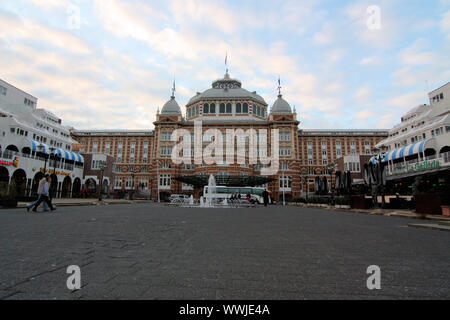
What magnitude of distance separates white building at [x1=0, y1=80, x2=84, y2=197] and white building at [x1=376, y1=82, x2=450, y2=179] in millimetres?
42101

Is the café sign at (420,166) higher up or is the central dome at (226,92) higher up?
the central dome at (226,92)

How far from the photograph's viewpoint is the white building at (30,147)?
33.6 m

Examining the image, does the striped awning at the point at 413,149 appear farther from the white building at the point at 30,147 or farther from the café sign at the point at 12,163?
the café sign at the point at 12,163

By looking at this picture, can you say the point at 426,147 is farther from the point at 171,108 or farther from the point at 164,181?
the point at 171,108

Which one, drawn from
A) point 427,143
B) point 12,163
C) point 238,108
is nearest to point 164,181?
point 238,108

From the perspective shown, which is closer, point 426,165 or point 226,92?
point 426,165

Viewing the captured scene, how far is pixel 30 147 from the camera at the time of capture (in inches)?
1451

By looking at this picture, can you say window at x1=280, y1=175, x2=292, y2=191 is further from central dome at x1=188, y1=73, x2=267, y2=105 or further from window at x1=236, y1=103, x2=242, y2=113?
central dome at x1=188, y1=73, x2=267, y2=105

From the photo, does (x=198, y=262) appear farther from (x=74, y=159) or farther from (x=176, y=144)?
(x=176, y=144)

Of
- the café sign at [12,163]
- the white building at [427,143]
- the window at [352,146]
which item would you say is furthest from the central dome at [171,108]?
the white building at [427,143]

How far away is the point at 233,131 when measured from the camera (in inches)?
2280

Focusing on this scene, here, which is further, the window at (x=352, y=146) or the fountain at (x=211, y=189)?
the window at (x=352, y=146)

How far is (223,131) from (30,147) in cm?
3670
